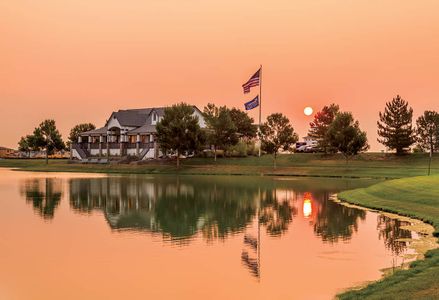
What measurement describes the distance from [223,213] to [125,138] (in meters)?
95.6

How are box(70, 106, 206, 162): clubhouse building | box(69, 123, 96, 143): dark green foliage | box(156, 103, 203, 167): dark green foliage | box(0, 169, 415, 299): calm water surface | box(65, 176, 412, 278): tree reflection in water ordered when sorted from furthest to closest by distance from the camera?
1. box(69, 123, 96, 143): dark green foliage
2. box(70, 106, 206, 162): clubhouse building
3. box(156, 103, 203, 167): dark green foliage
4. box(65, 176, 412, 278): tree reflection in water
5. box(0, 169, 415, 299): calm water surface

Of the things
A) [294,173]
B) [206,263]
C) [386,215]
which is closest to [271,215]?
[386,215]

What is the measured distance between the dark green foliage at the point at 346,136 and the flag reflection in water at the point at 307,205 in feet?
147

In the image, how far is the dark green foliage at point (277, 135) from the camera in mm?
102562

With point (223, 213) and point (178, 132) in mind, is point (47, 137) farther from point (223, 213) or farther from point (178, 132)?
point (223, 213)

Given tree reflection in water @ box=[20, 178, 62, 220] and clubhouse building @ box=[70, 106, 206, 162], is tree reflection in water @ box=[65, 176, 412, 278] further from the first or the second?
clubhouse building @ box=[70, 106, 206, 162]

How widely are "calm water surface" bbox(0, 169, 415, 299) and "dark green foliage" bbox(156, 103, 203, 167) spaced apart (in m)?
64.4

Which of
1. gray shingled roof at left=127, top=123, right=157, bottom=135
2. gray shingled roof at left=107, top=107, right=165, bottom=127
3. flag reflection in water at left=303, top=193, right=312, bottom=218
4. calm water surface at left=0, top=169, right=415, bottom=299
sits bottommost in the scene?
calm water surface at left=0, top=169, right=415, bottom=299

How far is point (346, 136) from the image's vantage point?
Result: 92250 millimetres

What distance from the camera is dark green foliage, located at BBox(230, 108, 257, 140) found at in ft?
470

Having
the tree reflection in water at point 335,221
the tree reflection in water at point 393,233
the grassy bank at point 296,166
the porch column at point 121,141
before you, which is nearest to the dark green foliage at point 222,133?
the grassy bank at point 296,166

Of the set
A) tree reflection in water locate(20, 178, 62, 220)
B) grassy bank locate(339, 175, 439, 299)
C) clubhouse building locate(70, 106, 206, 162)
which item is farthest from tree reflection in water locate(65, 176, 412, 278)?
clubhouse building locate(70, 106, 206, 162)

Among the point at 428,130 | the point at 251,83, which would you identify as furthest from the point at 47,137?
the point at 428,130

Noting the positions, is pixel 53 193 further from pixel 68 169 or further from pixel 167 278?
pixel 68 169
